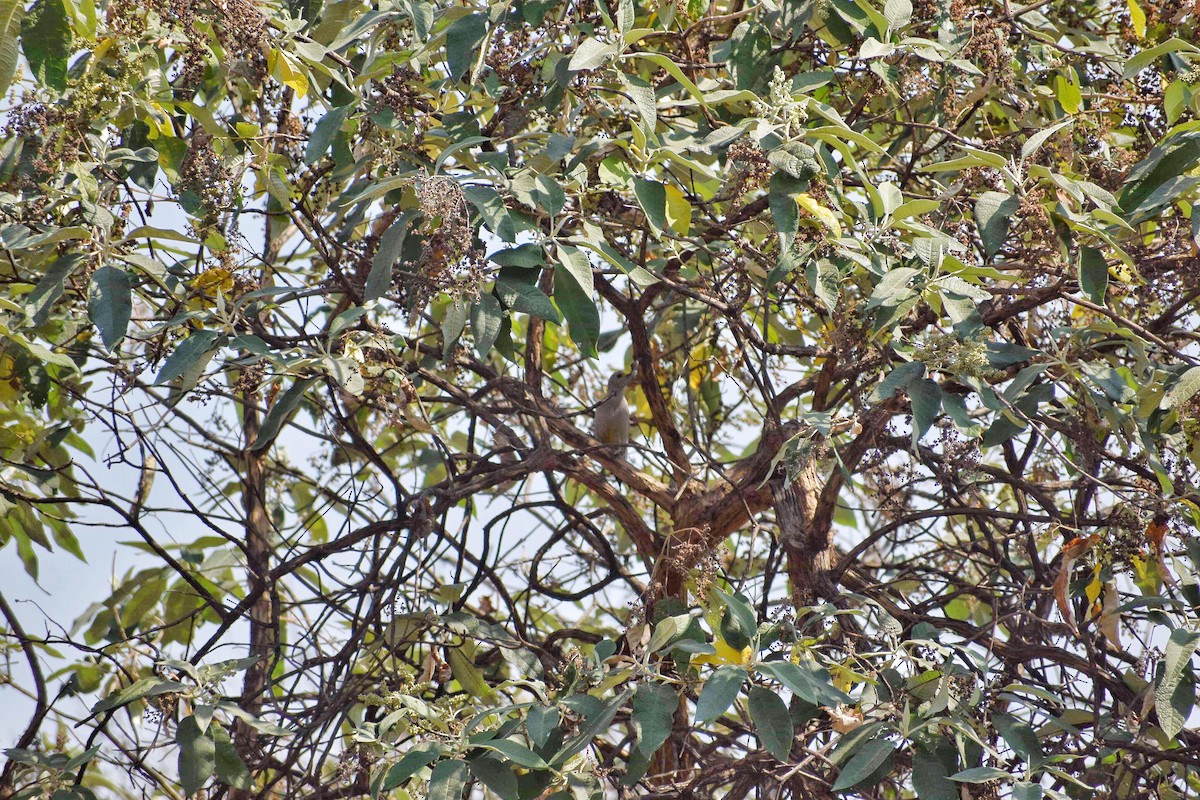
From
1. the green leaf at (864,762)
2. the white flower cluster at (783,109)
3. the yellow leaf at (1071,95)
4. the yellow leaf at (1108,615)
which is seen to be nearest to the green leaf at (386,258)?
the white flower cluster at (783,109)

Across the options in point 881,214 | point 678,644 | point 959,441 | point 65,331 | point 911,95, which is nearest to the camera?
point 678,644

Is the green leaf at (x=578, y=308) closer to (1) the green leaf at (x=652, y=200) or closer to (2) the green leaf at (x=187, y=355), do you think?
(1) the green leaf at (x=652, y=200)

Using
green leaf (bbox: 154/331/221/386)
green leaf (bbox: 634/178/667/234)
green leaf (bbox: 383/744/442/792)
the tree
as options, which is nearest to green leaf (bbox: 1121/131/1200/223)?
the tree

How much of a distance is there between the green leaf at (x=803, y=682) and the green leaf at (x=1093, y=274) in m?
0.75

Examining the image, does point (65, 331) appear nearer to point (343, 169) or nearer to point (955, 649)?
point (343, 169)

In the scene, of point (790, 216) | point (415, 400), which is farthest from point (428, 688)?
point (790, 216)

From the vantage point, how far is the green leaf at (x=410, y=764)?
5.60 ft

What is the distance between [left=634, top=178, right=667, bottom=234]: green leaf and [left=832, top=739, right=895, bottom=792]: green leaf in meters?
0.86

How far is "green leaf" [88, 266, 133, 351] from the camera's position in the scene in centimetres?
184

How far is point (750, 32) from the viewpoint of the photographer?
7.37 feet

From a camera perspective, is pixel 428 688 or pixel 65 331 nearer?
pixel 428 688

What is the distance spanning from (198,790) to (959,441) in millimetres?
1503

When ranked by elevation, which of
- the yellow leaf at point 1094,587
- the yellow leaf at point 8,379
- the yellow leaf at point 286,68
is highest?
the yellow leaf at point 286,68

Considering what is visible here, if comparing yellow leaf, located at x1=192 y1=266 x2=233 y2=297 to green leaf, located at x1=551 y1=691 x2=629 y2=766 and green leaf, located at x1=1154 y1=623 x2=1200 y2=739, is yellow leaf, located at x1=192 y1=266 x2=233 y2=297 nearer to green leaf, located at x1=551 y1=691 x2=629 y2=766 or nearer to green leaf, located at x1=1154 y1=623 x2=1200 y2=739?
green leaf, located at x1=551 y1=691 x2=629 y2=766
